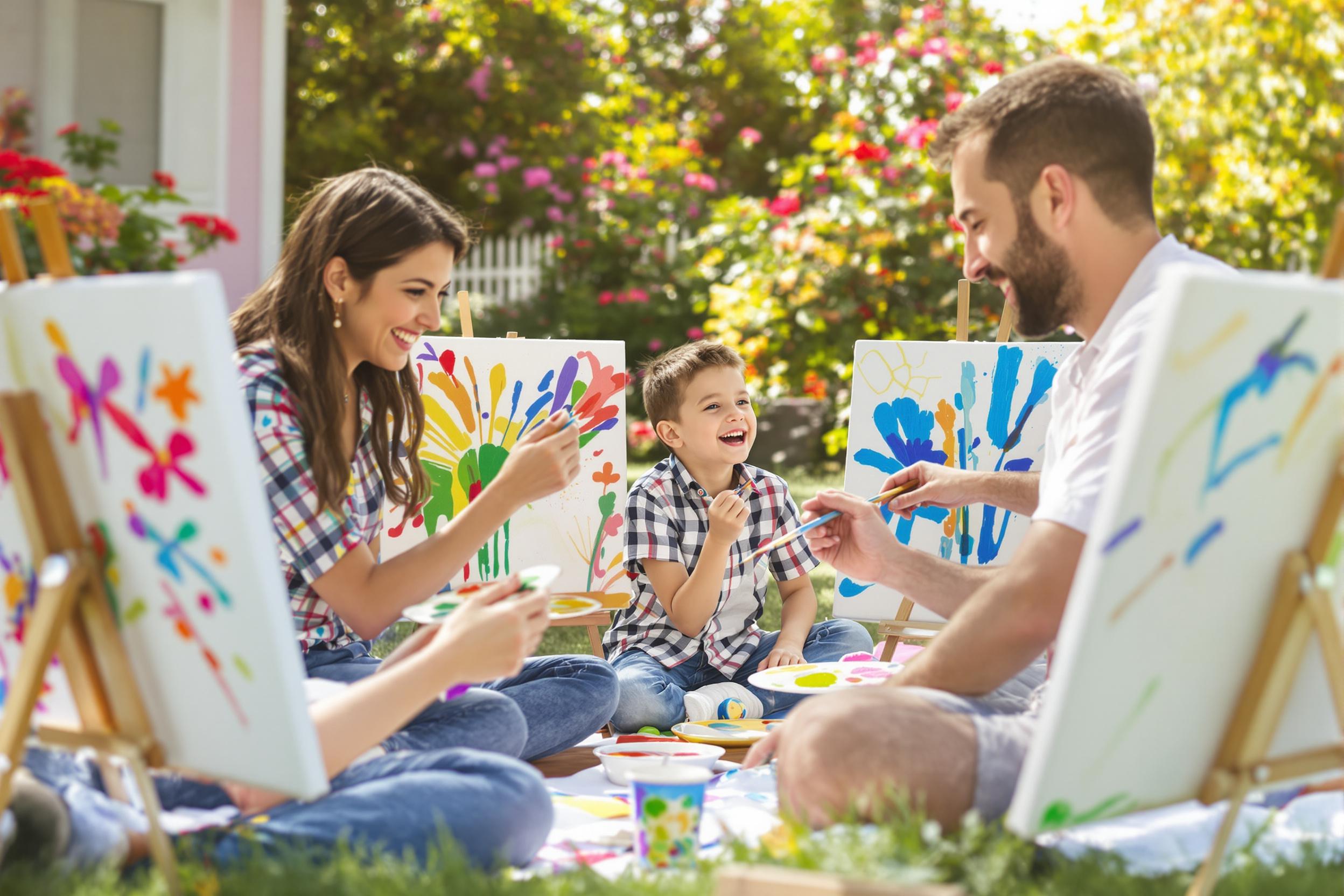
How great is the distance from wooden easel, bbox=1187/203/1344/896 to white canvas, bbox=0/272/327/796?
104cm

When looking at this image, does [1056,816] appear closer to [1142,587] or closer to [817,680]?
[1142,587]

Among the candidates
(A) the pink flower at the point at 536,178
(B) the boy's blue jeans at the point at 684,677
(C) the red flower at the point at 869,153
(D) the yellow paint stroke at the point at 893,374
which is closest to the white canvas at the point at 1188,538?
(B) the boy's blue jeans at the point at 684,677

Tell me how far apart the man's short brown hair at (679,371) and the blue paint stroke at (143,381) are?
5.92 feet

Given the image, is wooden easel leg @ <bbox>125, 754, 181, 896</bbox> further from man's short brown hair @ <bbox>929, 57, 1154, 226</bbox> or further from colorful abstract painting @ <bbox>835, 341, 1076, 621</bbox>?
colorful abstract painting @ <bbox>835, 341, 1076, 621</bbox>

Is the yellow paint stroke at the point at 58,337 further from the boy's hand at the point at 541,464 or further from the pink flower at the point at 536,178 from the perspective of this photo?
the pink flower at the point at 536,178

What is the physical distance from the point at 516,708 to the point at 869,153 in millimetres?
5014

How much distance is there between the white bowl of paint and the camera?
2.27 metres

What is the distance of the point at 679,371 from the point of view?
3.12 metres

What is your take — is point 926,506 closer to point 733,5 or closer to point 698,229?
point 698,229

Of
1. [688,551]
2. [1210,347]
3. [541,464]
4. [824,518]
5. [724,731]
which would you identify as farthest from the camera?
[688,551]

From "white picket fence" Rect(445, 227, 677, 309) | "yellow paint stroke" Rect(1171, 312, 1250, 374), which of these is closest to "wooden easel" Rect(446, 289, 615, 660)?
"yellow paint stroke" Rect(1171, 312, 1250, 374)

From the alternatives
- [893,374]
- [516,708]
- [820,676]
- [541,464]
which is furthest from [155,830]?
[893,374]

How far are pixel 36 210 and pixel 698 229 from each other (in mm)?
7613

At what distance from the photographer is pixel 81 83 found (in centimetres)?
681
